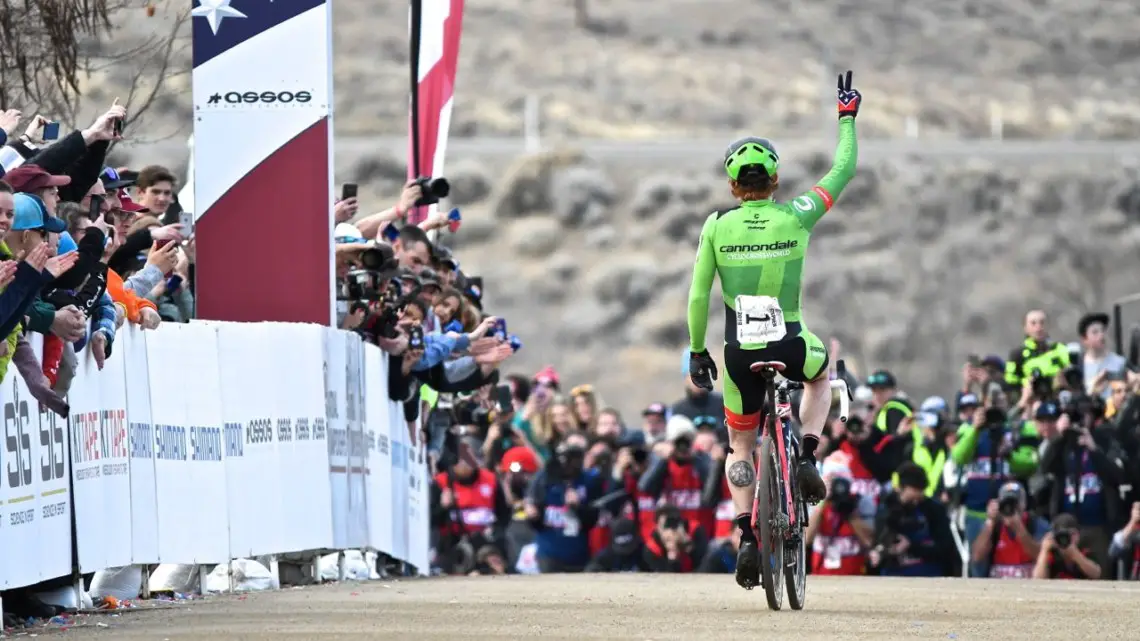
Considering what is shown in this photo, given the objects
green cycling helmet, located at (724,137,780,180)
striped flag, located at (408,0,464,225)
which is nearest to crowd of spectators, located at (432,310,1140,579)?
striped flag, located at (408,0,464,225)

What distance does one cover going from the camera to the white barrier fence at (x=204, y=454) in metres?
12.6

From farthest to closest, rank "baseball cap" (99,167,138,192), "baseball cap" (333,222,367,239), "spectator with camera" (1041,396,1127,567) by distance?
"spectator with camera" (1041,396,1127,567) → "baseball cap" (333,222,367,239) → "baseball cap" (99,167,138,192)

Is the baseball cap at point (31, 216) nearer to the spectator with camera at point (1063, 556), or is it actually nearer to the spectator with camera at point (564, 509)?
the spectator with camera at point (1063, 556)

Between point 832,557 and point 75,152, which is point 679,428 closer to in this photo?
point 832,557

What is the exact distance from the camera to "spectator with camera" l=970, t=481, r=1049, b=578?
21.5 metres

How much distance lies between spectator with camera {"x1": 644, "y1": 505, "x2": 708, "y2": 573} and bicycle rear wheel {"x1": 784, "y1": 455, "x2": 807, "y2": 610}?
31.4 feet

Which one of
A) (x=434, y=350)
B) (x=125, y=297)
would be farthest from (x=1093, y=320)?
(x=125, y=297)

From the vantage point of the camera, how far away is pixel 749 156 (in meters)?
13.0

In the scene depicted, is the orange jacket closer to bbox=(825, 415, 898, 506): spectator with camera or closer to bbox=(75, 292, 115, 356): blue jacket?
bbox=(75, 292, 115, 356): blue jacket

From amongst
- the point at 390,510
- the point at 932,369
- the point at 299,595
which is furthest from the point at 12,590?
the point at 932,369

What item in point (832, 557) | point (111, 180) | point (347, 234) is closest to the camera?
point (111, 180)

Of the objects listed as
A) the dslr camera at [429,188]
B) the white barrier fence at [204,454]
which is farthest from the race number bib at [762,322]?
the dslr camera at [429,188]

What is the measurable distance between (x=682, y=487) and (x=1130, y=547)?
381 cm

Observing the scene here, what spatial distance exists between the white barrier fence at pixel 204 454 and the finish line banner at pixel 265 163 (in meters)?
0.55
